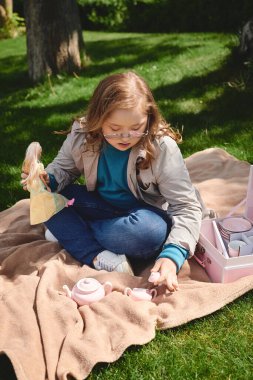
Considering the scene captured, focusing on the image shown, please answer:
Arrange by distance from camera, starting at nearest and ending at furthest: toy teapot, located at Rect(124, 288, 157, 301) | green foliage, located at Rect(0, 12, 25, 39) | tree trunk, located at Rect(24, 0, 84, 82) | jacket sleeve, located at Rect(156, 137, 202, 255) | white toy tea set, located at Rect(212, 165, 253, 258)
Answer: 1. toy teapot, located at Rect(124, 288, 157, 301)
2. jacket sleeve, located at Rect(156, 137, 202, 255)
3. white toy tea set, located at Rect(212, 165, 253, 258)
4. tree trunk, located at Rect(24, 0, 84, 82)
5. green foliage, located at Rect(0, 12, 25, 39)

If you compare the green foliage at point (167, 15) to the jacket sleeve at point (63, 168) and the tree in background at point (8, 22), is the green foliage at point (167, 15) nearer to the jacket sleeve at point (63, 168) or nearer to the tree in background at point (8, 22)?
the tree in background at point (8, 22)

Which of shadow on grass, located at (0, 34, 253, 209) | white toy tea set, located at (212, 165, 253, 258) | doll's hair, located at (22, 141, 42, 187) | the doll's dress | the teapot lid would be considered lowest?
shadow on grass, located at (0, 34, 253, 209)

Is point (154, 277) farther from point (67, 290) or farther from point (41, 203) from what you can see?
point (41, 203)

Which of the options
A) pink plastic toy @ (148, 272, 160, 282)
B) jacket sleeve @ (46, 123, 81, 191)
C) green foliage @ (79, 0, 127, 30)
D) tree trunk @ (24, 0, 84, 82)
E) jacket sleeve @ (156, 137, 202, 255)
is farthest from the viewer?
green foliage @ (79, 0, 127, 30)

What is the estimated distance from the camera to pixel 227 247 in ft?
9.23

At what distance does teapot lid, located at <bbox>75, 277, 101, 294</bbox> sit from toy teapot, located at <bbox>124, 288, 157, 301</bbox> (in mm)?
156

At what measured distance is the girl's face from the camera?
252 cm

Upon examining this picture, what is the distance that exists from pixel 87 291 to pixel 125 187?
0.65 metres

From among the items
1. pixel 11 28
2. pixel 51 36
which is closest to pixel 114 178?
pixel 51 36

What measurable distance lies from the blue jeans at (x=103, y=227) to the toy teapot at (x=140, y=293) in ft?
0.88

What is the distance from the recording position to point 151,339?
2324mm

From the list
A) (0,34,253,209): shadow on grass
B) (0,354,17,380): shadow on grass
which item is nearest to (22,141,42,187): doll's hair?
Answer: (0,354,17,380): shadow on grass

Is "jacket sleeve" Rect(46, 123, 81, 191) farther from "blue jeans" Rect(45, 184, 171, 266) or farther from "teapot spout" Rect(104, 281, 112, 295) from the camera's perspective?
"teapot spout" Rect(104, 281, 112, 295)

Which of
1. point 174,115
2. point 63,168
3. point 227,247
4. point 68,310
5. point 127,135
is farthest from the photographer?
point 174,115
